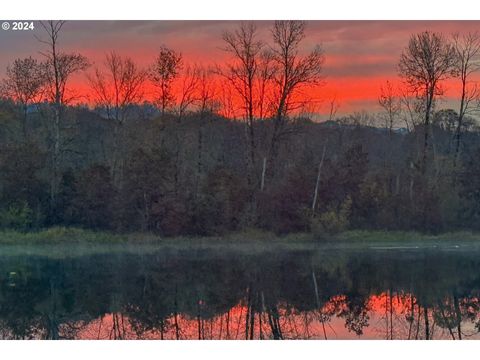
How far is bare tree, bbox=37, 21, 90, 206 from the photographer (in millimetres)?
29531

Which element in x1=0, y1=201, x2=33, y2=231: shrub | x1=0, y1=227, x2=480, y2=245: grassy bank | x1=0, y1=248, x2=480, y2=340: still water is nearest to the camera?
x1=0, y1=248, x2=480, y2=340: still water

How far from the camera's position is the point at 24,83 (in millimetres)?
31781

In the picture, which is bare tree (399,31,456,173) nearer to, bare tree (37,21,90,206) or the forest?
the forest

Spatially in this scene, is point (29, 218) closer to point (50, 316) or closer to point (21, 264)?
point (21, 264)

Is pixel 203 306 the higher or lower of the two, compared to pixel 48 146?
lower

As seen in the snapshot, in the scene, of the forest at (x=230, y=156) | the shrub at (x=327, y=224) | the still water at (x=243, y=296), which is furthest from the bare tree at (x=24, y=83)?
the shrub at (x=327, y=224)

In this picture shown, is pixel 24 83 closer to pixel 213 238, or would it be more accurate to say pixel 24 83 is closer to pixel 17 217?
pixel 17 217

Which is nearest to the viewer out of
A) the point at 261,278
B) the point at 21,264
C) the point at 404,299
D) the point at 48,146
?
the point at 404,299

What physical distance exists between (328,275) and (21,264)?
1001 centimetres

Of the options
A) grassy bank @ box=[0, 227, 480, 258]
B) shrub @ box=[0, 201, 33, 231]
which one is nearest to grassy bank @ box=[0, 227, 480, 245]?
grassy bank @ box=[0, 227, 480, 258]

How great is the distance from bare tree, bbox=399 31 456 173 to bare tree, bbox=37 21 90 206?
14721mm

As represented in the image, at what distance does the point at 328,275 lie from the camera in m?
19.6

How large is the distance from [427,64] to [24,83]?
1868cm

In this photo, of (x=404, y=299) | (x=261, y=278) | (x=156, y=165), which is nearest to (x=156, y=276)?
(x=261, y=278)
